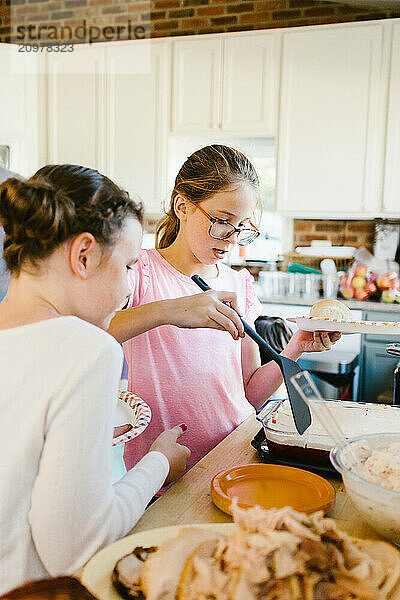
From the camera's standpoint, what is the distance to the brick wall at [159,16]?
3838 millimetres

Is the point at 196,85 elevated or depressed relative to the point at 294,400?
elevated

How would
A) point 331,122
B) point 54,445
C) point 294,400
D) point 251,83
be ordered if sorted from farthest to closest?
point 251,83, point 331,122, point 294,400, point 54,445

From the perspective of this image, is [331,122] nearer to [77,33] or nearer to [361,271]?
[361,271]

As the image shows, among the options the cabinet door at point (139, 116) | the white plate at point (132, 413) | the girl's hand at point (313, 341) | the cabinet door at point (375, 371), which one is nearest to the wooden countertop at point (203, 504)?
the white plate at point (132, 413)

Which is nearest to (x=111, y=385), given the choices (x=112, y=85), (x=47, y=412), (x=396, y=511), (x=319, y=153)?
(x=47, y=412)

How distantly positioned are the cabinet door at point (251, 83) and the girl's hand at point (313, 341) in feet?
8.51

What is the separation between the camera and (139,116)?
13.4 feet

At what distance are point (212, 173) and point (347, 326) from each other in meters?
0.49

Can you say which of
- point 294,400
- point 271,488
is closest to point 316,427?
point 294,400

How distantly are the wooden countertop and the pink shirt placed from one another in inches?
10.0

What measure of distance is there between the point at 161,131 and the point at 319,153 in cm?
111

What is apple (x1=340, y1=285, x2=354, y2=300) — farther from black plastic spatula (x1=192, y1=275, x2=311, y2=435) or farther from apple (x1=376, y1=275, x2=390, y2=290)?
black plastic spatula (x1=192, y1=275, x2=311, y2=435)

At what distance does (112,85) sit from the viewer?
13.5ft

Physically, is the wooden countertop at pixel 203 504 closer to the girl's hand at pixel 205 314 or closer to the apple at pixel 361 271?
the girl's hand at pixel 205 314
